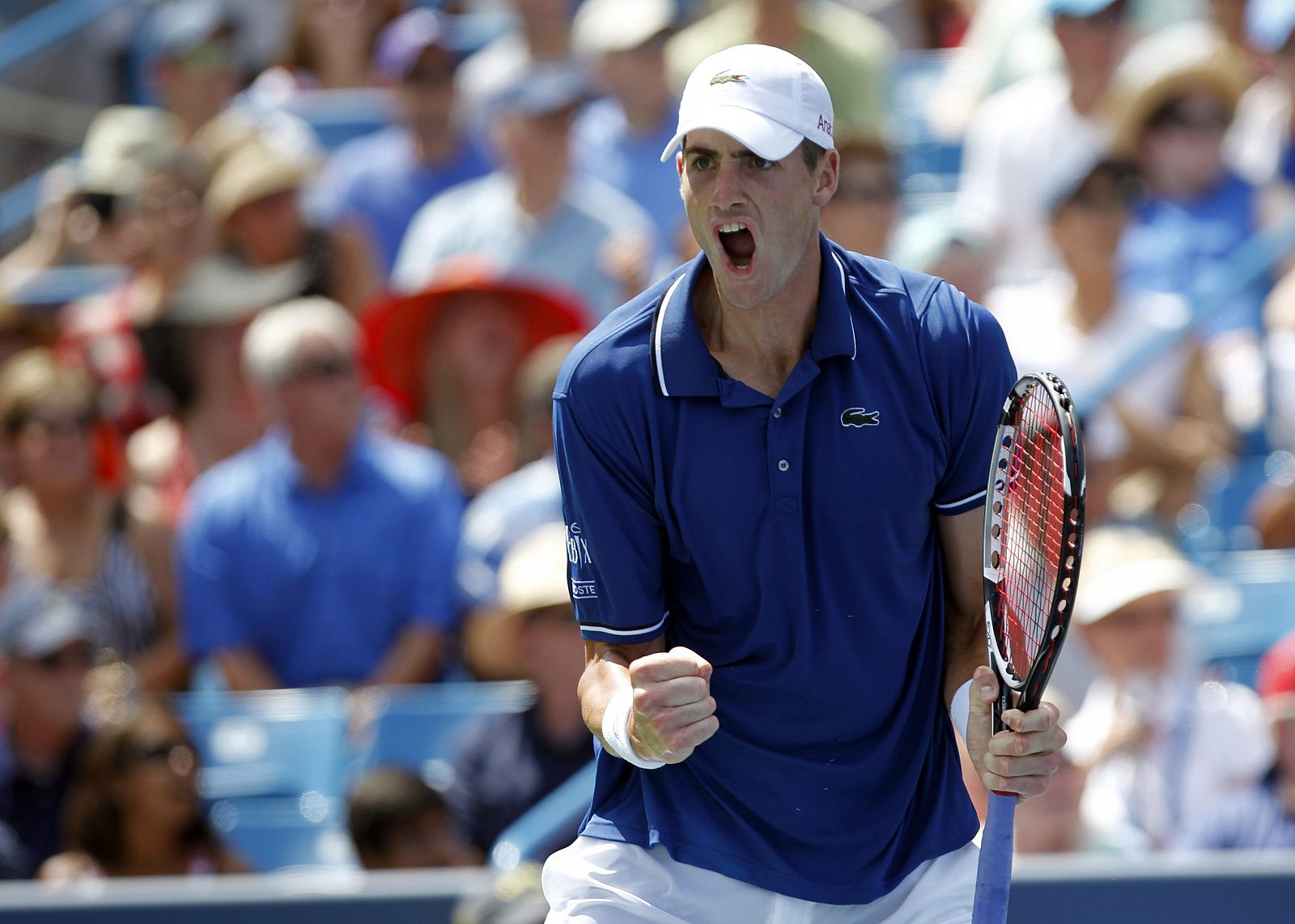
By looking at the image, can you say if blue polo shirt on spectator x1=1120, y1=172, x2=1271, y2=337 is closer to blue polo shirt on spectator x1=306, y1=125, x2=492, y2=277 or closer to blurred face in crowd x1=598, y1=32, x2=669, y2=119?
blurred face in crowd x1=598, y1=32, x2=669, y2=119

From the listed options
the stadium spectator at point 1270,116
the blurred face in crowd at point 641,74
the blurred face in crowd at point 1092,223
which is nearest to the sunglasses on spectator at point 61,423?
the blurred face in crowd at point 641,74

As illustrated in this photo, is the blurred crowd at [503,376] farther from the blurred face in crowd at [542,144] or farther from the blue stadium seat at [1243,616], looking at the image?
the blue stadium seat at [1243,616]

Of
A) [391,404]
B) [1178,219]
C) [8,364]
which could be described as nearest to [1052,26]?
[1178,219]

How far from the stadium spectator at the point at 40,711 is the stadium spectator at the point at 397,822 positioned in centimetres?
99

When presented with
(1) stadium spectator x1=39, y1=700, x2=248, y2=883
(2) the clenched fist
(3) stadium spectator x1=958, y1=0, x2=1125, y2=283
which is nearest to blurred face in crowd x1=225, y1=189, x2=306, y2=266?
(1) stadium spectator x1=39, y1=700, x2=248, y2=883

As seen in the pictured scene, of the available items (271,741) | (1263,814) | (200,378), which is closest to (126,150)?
(200,378)

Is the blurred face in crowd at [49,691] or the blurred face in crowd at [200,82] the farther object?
the blurred face in crowd at [200,82]

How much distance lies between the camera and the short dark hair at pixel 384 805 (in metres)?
4.81

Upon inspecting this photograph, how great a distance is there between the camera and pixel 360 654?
18.2 ft

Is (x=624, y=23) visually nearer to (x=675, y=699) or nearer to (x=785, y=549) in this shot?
(x=785, y=549)

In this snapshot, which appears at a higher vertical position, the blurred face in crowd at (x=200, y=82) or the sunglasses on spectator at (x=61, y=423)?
the blurred face in crowd at (x=200, y=82)

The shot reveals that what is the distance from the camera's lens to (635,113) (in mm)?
6574

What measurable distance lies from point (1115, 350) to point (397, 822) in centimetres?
251

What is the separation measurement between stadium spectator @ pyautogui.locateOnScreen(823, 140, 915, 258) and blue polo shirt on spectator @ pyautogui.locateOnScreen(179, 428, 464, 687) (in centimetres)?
139
